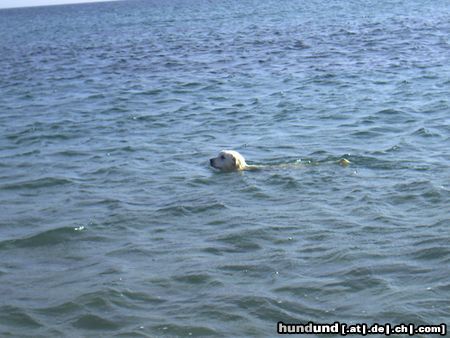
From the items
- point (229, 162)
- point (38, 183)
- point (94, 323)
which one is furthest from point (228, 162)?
point (94, 323)

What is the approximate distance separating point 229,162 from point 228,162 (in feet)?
0.06

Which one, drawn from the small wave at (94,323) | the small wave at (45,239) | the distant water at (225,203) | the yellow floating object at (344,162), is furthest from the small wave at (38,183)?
the small wave at (94,323)

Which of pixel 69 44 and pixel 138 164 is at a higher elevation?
pixel 138 164

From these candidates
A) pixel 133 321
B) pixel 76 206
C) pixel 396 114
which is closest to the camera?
pixel 133 321

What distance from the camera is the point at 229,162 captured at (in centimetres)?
1138

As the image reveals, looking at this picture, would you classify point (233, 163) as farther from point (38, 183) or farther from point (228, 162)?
point (38, 183)

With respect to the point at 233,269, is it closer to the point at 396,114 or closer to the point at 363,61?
the point at 396,114

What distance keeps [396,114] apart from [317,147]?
10.0ft

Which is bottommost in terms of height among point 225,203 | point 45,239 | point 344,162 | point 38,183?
point 344,162

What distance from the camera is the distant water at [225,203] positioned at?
7.00m

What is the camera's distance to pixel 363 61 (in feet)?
72.5

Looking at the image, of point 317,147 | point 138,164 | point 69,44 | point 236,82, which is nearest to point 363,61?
point 236,82

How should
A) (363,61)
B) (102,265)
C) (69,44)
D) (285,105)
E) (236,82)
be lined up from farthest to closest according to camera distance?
(69,44)
(363,61)
(236,82)
(285,105)
(102,265)

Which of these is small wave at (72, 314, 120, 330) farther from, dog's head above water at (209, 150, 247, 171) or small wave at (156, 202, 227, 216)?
dog's head above water at (209, 150, 247, 171)
